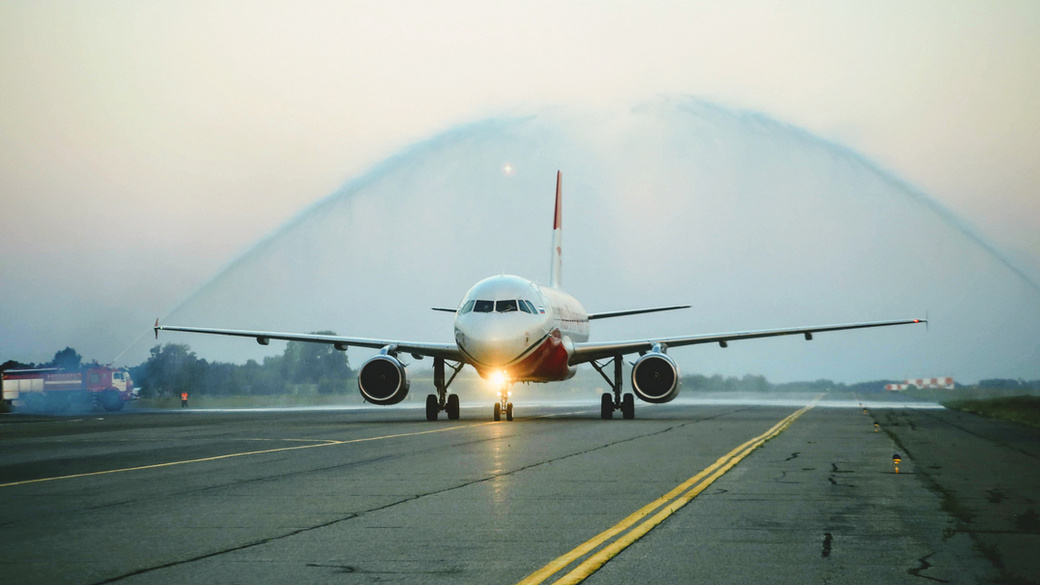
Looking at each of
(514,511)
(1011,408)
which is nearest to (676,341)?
(1011,408)

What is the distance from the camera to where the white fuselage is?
3162 centimetres

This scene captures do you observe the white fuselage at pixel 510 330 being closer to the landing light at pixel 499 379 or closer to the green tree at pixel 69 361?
the landing light at pixel 499 379

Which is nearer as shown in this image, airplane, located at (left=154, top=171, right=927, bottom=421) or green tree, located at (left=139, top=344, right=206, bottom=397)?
airplane, located at (left=154, top=171, right=927, bottom=421)

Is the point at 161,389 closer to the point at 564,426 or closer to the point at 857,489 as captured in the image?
the point at 564,426

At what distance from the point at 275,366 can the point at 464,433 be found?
7191cm

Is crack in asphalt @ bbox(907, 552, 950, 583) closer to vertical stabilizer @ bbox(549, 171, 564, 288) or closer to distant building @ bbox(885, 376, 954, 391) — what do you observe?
vertical stabilizer @ bbox(549, 171, 564, 288)

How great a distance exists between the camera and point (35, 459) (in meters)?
19.5

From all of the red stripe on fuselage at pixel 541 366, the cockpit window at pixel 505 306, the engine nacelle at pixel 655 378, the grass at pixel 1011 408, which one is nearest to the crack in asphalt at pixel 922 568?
the cockpit window at pixel 505 306

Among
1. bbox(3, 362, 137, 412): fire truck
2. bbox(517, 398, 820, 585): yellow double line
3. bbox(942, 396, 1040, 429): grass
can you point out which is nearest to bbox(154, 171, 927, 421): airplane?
bbox(942, 396, 1040, 429): grass

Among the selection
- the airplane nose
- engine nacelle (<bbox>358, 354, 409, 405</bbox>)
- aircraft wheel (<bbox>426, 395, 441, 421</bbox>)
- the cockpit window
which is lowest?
aircraft wheel (<bbox>426, 395, 441, 421</bbox>)

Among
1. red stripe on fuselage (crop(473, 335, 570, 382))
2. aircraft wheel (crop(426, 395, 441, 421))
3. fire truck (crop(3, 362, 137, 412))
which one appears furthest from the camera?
fire truck (crop(3, 362, 137, 412))

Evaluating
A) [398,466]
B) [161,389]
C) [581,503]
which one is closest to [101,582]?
[581,503]

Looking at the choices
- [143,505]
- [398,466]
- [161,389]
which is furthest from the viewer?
[161,389]

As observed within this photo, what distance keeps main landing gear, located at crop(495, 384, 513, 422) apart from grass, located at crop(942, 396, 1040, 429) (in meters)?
15.8
